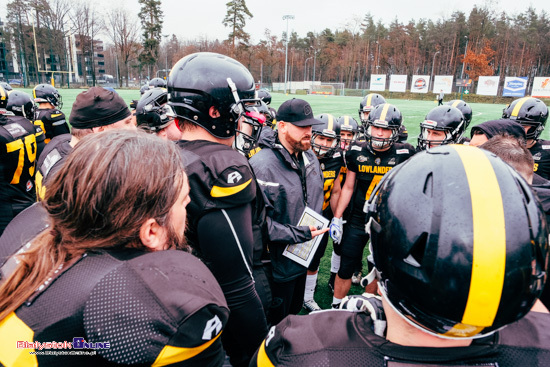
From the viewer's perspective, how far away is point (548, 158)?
486 cm

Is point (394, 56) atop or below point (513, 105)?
atop

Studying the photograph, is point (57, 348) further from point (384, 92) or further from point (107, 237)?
point (384, 92)

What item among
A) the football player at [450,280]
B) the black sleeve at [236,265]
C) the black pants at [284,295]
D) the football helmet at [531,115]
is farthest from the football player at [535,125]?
the black sleeve at [236,265]

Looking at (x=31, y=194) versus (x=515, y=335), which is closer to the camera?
(x=515, y=335)

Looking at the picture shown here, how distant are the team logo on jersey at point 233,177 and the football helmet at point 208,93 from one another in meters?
0.40

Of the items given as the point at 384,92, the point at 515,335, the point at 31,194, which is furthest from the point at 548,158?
the point at 384,92

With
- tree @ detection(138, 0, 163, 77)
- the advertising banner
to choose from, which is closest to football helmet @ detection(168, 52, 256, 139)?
the advertising banner

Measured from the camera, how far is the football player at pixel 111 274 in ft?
3.10

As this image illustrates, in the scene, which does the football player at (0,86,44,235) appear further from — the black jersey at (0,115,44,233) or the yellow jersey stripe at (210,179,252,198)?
the yellow jersey stripe at (210,179,252,198)

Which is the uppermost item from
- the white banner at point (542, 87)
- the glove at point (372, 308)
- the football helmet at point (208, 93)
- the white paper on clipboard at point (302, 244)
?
the white banner at point (542, 87)

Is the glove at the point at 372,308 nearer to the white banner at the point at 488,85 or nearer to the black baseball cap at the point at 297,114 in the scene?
the black baseball cap at the point at 297,114

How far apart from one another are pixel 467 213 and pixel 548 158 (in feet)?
16.7

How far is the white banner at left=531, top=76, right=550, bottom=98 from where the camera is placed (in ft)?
130

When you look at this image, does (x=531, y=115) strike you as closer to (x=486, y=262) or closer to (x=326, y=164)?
(x=326, y=164)
